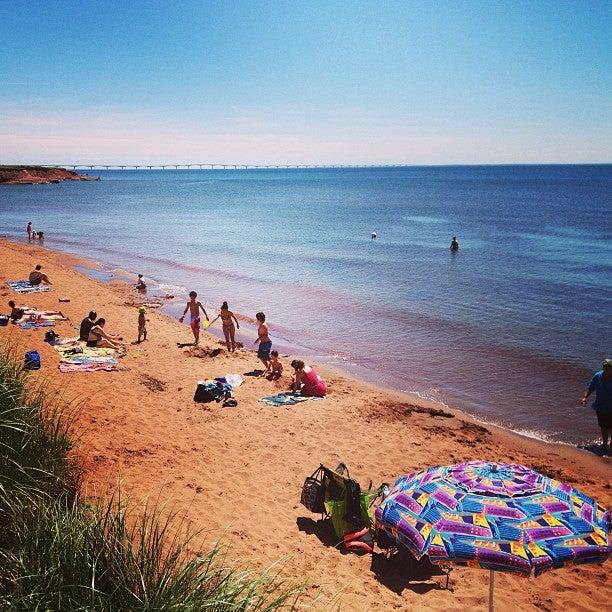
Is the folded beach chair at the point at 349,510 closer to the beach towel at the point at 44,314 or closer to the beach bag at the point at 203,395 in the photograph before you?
the beach bag at the point at 203,395

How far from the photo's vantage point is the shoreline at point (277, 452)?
6.50m

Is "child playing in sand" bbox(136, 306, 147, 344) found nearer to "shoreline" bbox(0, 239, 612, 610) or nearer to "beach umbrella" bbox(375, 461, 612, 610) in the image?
"shoreline" bbox(0, 239, 612, 610)

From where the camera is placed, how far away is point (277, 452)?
31.0ft

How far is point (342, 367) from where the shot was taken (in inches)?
621

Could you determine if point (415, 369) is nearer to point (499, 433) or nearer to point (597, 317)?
point (499, 433)

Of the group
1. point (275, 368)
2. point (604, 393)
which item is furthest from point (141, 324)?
point (604, 393)

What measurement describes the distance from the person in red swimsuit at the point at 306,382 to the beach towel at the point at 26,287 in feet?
43.9

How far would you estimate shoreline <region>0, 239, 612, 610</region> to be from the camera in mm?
6496

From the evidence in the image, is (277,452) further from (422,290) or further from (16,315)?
(422,290)

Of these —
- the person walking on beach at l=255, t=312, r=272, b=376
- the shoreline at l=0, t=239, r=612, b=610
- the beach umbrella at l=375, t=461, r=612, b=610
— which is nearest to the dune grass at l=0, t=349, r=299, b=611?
the shoreline at l=0, t=239, r=612, b=610

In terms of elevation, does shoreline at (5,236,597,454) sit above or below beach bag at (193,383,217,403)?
below

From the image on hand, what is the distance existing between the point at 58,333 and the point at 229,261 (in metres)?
19.8

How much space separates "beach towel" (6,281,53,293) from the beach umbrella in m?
19.3

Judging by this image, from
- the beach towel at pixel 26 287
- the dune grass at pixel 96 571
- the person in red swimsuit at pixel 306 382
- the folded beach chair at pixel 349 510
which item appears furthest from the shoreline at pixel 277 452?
the beach towel at pixel 26 287
